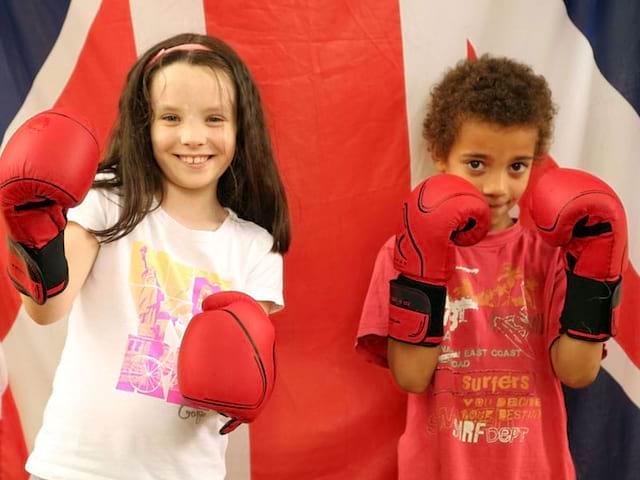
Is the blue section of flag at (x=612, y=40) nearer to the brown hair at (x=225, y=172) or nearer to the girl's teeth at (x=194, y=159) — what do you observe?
the brown hair at (x=225, y=172)

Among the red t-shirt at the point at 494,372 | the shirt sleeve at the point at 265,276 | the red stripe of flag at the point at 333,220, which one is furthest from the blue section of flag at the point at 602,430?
the shirt sleeve at the point at 265,276

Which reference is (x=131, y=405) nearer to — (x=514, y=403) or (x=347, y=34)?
(x=514, y=403)

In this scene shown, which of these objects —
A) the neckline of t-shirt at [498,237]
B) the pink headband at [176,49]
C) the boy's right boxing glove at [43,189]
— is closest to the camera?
the boy's right boxing glove at [43,189]

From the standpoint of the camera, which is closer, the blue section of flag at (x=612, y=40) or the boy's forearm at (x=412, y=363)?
the boy's forearm at (x=412, y=363)

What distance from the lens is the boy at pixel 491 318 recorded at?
1262 millimetres

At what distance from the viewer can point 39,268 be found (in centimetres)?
101

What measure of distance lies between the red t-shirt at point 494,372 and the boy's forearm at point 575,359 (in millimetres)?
37

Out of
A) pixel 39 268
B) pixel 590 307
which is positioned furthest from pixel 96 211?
pixel 590 307

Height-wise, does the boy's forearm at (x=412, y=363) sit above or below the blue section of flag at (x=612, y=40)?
below

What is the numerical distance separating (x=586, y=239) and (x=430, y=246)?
0.25 meters

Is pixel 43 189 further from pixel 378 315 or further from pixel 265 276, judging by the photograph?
pixel 378 315

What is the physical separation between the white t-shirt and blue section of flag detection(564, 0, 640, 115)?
0.87m

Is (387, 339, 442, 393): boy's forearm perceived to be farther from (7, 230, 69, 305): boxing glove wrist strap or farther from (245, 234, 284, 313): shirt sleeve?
(7, 230, 69, 305): boxing glove wrist strap

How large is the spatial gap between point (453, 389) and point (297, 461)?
39 cm
